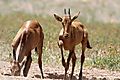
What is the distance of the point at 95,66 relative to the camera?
56.5 feet

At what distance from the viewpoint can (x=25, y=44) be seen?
13.7m

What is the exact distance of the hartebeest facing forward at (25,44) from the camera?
1300 cm

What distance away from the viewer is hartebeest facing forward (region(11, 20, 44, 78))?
512 inches

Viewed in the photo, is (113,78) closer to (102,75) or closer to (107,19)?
(102,75)

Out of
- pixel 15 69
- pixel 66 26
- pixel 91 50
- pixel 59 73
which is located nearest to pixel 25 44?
pixel 15 69

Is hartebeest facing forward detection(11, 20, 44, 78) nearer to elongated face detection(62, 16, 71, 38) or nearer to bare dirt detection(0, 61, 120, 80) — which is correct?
bare dirt detection(0, 61, 120, 80)

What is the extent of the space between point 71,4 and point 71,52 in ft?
99.6

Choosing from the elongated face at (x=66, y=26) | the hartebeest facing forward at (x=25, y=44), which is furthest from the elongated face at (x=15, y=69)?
the elongated face at (x=66, y=26)

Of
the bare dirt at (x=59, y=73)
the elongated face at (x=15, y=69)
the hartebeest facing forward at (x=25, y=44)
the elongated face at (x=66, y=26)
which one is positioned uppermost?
the elongated face at (x=66, y=26)

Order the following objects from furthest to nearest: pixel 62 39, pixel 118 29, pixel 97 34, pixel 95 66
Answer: pixel 118 29 → pixel 97 34 → pixel 95 66 → pixel 62 39

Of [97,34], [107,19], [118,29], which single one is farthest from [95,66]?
[107,19]

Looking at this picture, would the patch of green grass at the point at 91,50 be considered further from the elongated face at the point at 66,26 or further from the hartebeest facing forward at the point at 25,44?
the elongated face at the point at 66,26

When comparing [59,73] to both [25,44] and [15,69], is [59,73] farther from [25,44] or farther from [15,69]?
[15,69]

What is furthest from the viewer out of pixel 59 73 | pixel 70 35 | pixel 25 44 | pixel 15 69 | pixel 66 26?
pixel 59 73
